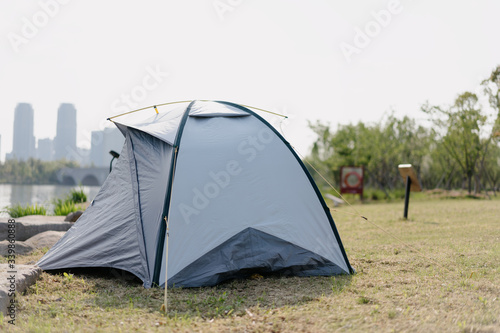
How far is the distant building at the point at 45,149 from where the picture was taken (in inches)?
658

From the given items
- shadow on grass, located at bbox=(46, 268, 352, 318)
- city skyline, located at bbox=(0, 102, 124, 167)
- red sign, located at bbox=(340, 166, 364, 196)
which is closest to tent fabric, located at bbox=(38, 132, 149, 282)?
shadow on grass, located at bbox=(46, 268, 352, 318)

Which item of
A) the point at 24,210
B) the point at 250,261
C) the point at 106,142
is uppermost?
the point at 106,142

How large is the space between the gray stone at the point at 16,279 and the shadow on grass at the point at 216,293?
1.57 feet

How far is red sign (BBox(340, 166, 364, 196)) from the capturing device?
1828 centimetres

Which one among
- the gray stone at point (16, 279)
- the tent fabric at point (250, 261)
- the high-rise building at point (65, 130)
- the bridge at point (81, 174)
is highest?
the high-rise building at point (65, 130)

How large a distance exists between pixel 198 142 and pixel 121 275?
1.68 metres

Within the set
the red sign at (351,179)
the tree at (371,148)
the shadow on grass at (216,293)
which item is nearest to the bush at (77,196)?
the shadow on grass at (216,293)

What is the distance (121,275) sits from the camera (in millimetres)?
4461

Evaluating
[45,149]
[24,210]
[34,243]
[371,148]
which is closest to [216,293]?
[34,243]

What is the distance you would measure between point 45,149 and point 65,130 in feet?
3.91

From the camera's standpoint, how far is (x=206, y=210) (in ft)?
13.8

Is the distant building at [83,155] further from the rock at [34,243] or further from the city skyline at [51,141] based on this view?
the rock at [34,243]

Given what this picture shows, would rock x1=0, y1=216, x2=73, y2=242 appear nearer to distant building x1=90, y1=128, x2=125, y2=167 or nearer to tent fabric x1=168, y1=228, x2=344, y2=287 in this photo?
distant building x1=90, y1=128, x2=125, y2=167

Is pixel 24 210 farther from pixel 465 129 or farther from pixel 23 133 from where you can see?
pixel 465 129
